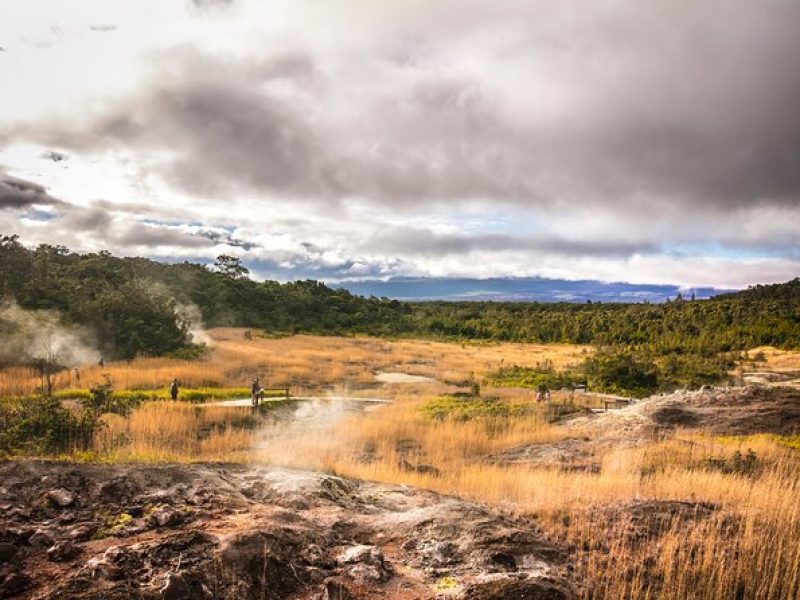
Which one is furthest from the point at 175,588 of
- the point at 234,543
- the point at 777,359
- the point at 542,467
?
the point at 777,359

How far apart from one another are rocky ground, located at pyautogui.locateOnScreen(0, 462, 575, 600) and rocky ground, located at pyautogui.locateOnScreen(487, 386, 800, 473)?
752 cm

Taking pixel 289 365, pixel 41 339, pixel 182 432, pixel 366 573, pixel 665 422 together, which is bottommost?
pixel 665 422

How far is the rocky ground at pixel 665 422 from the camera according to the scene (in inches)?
617

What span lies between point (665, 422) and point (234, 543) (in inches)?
704

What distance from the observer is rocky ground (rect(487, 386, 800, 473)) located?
15672mm

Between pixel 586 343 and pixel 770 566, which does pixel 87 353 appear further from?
pixel 586 343

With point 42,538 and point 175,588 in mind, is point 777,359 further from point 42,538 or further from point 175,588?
point 42,538

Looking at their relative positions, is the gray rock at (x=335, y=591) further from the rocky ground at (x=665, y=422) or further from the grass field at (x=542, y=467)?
the rocky ground at (x=665, y=422)

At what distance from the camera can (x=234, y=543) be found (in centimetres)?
556

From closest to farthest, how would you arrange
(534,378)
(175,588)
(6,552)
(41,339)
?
(175,588)
(6,552)
(41,339)
(534,378)

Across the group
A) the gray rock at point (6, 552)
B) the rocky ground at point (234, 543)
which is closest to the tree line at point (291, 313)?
the rocky ground at point (234, 543)

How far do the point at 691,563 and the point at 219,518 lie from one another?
5.80 metres

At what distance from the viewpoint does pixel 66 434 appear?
11969mm

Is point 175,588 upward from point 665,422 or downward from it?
upward
